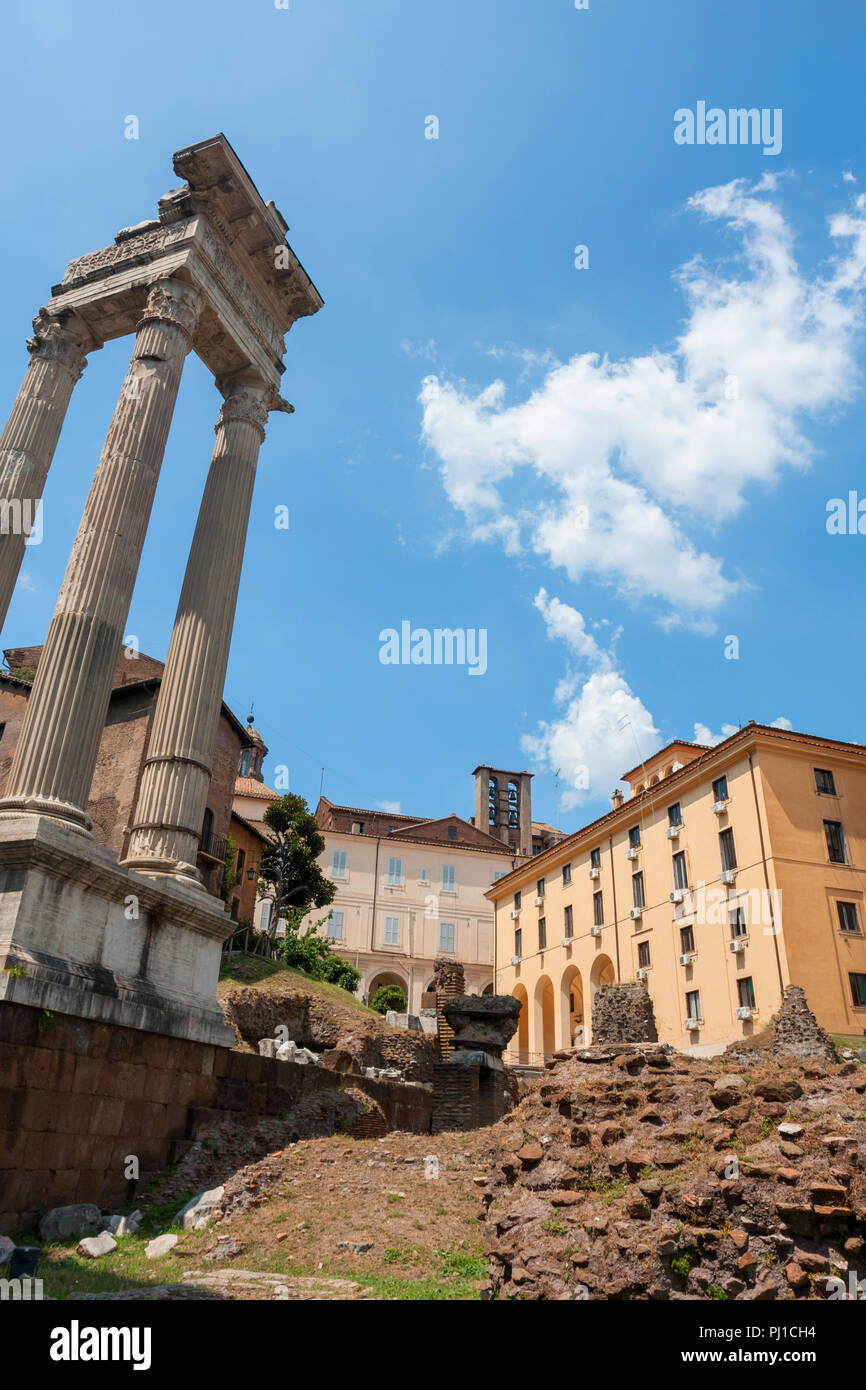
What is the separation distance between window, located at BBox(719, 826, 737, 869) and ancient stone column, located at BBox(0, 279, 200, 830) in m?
23.8

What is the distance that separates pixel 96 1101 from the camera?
9234 millimetres

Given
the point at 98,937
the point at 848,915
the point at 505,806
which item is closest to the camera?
the point at 98,937

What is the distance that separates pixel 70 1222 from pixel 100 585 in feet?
22.6

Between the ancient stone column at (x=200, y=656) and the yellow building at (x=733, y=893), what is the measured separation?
2038cm

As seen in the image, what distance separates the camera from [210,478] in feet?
47.5

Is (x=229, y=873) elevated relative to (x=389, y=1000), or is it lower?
elevated

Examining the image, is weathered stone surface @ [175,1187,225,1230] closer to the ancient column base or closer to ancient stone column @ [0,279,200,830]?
the ancient column base

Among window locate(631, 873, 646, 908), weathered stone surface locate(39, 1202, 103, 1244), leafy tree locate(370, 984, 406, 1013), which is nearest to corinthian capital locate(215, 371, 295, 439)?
weathered stone surface locate(39, 1202, 103, 1244)

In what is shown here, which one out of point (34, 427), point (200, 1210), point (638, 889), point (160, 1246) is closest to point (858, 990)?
point (638, 889)

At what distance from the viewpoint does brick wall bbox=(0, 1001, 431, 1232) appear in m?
8.26

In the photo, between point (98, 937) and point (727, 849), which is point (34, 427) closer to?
point (98, 937)

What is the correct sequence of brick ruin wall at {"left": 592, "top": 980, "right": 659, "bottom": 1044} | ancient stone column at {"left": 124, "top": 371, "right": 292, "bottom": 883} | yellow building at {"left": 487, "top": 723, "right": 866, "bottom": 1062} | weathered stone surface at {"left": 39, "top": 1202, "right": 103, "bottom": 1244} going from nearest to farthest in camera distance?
weathered stone surface at {"left": 39, "top": 1202, "right": 103, "bottom": 1244} < ancient stone column at {"left": 124, "top": 371, "right": 292, "bottom": 883} < yellow building at {"left": 487, "top": 723, "right": 866, "bottom": 1062} < brick ruin wall at {"left": 592, "top": 980, "right": 659, "bottom": 1044}
